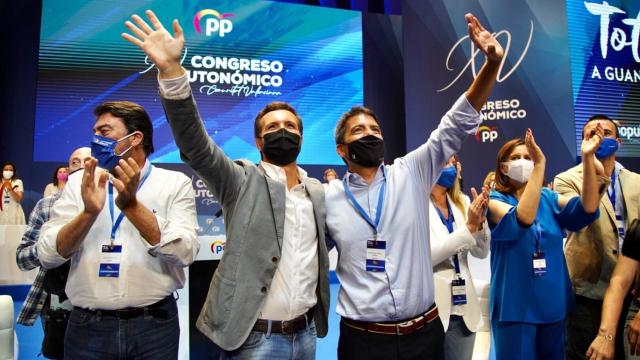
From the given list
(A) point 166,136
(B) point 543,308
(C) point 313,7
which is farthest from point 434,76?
(B) point 543,308

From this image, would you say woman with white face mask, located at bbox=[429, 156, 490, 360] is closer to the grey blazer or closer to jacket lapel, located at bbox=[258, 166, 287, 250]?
the grey blazer

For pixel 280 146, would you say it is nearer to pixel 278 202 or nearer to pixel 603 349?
pixel 278 202

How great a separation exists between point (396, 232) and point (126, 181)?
103 centimetres

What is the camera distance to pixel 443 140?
183 centimetres

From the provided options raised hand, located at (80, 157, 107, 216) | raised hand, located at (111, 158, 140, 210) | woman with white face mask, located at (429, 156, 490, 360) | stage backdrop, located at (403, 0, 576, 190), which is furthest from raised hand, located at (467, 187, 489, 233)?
stage backdrop, located at (403, 0, 576, 190)

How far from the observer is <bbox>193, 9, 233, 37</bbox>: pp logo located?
770 centimetres

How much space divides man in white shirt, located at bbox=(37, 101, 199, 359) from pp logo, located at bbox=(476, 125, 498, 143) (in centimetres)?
650

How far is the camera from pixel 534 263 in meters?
2.19

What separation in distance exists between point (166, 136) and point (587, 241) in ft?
21.6

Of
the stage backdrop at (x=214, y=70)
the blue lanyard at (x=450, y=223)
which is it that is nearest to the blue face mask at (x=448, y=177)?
the blue lanyard at (x=450, y=223)

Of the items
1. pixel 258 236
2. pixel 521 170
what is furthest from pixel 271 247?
pixel 521 170

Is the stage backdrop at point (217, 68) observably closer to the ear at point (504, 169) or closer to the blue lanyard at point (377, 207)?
Answer: the ear at point (504, 169)

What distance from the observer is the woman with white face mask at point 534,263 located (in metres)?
2.17

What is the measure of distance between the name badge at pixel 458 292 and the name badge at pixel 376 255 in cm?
85
